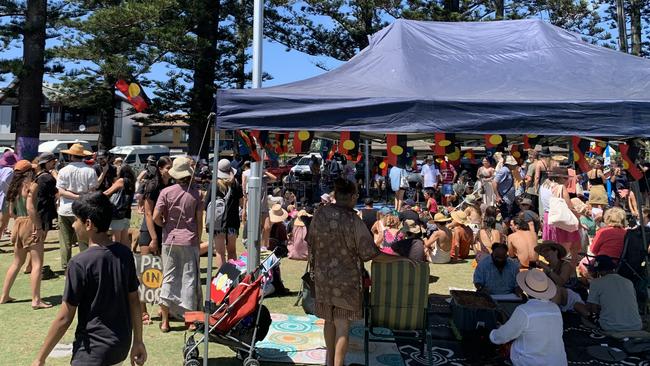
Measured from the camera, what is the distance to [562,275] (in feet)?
18.1

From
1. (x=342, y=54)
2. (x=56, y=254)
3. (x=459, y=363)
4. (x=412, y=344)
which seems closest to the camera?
(x=459, y=363)

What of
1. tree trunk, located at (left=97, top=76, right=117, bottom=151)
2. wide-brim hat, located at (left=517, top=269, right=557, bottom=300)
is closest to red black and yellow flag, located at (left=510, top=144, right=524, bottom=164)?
wide-brim hat, located at (left=517, top=269, right=557, bottom=300)

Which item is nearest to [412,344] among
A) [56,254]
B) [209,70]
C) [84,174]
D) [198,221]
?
[198,221]

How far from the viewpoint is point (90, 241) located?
245 cm

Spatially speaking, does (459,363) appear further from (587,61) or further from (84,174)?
(84,174)

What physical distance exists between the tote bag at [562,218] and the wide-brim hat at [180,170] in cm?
425

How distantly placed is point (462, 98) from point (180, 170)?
2.58 metres

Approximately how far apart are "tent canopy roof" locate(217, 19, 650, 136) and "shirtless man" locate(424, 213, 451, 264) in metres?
3.64

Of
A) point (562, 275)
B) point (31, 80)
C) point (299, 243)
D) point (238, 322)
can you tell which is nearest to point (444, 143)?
point (562, 275)

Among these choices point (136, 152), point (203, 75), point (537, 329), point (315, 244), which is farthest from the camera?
point (136, 152)

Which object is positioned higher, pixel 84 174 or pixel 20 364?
pixel 84 174

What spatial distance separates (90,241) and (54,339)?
45cm

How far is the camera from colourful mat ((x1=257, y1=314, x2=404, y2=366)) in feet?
14.1

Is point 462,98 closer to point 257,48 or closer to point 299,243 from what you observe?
point 257,48
